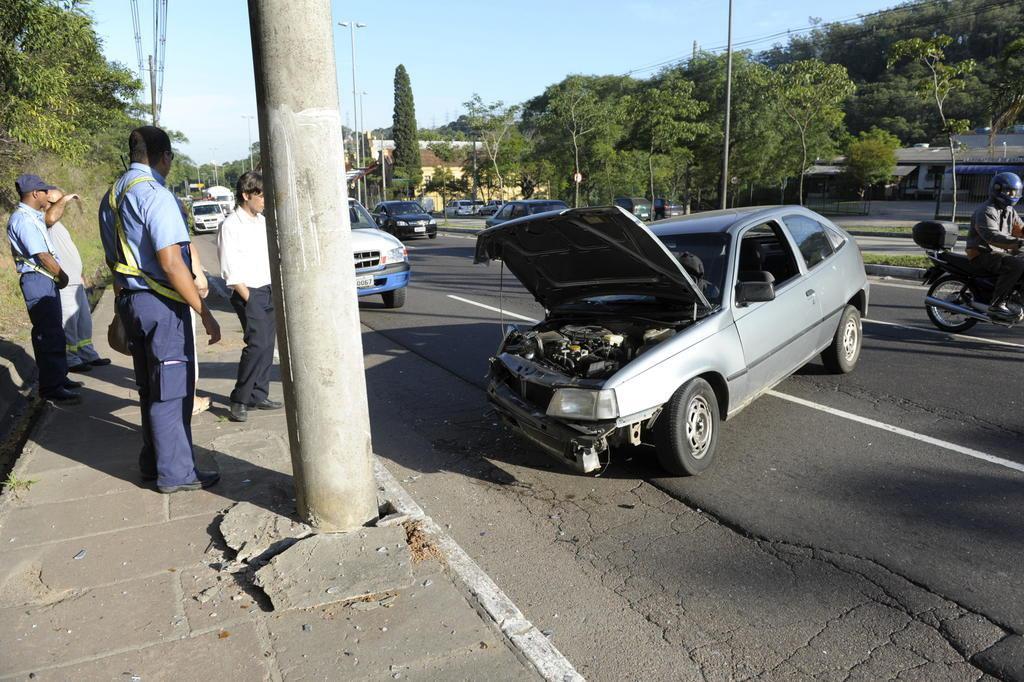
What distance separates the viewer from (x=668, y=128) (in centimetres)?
3581

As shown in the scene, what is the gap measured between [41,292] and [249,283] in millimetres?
2203

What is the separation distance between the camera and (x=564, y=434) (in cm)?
450

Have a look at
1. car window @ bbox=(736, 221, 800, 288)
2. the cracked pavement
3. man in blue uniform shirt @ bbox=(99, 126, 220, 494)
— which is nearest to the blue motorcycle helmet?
the cracked pavement

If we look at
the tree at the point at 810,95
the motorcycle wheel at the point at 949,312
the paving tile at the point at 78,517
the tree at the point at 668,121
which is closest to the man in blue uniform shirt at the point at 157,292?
the paving tile at the point at 78,517

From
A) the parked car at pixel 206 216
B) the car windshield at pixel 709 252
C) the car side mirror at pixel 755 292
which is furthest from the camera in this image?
the parked car at pixel 206 216

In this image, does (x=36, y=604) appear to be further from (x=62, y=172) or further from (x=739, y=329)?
(x=62, y=172)

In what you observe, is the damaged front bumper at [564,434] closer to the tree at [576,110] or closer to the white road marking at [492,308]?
the white road marking at [492,308]

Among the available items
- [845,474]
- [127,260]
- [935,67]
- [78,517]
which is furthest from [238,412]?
[935,67]

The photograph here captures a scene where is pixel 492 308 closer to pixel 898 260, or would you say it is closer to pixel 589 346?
pixel 589 346

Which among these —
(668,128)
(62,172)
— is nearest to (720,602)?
(62,172)

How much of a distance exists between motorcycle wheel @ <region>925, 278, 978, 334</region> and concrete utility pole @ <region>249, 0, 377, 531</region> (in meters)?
7.47

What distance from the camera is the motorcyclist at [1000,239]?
26.0 feet

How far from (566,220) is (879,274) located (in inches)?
464

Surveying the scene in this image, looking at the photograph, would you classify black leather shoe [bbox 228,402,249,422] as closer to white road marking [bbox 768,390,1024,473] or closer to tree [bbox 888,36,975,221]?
white road marking [bbox 768,390,1024,473]
